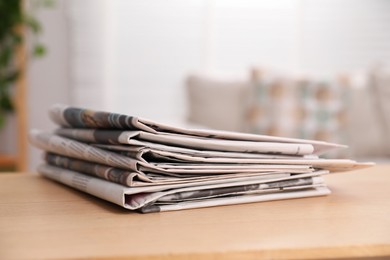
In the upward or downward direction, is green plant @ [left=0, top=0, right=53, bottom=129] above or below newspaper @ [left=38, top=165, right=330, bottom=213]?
above

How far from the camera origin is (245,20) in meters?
3.92

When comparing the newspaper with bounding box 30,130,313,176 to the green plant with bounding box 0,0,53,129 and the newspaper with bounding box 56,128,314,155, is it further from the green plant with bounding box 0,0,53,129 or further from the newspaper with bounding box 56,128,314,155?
the green plant with bounding box 0,0,53,129

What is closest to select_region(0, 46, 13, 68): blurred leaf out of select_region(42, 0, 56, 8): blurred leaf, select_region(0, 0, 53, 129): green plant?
select_region(0, 0, 53, 129): green plant

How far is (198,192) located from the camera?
77cm

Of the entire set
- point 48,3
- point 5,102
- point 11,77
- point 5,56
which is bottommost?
point 5,102

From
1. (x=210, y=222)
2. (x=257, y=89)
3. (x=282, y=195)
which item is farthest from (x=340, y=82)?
(x=210, y=222)

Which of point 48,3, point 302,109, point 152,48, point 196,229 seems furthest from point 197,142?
point 152,48

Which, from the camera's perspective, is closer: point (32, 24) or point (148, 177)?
point (148, 177)

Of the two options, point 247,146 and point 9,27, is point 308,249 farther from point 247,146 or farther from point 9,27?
point 9,27

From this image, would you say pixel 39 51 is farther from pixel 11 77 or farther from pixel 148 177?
pixel 148 177

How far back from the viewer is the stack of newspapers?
0.73 metres

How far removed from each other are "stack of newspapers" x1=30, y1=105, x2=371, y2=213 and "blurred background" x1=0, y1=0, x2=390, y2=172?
2690 millimetres

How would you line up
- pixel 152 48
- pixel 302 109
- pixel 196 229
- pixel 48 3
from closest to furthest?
Result: pixel 196 229 < pixel 302 109 < pixel 48 3 < pixel 152 48

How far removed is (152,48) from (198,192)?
3.14 meters
